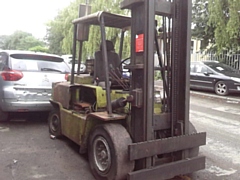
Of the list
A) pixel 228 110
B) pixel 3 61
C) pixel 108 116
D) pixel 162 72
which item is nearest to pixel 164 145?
pixel 108 116

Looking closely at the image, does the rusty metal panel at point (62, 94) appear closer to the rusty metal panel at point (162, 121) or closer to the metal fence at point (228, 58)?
the rusty metal panel at point (162, 121)

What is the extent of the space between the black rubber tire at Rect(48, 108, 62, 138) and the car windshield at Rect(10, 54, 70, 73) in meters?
1.26

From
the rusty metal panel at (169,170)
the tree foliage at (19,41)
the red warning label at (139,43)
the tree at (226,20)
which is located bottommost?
the rusty metal panel at (169,170)

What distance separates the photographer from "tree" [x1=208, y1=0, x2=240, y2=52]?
12391mm

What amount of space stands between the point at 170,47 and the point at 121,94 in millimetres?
953

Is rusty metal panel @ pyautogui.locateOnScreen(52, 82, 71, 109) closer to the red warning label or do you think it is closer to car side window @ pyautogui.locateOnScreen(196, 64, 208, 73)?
the red warning label

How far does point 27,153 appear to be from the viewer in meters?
4.73

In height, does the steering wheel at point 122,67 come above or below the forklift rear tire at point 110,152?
above

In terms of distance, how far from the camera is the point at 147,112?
11.1 feet

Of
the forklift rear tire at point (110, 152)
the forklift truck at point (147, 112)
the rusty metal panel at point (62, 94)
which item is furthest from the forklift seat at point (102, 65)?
the forklift rear tire at point (110, 152)

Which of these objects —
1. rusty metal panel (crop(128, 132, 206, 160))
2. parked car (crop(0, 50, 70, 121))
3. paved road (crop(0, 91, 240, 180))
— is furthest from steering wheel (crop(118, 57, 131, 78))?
parked car (crop(0, 50, 70, 121))

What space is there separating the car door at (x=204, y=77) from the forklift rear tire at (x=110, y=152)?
9711 millimetres

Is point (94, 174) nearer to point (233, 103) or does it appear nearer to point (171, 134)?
point (171, 134)

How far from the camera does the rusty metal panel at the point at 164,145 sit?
10.7 ft
